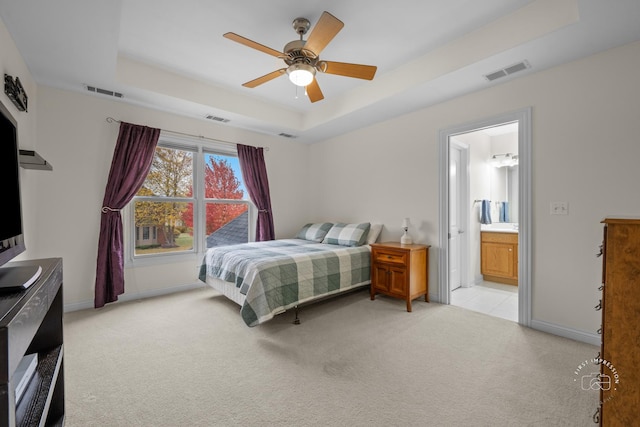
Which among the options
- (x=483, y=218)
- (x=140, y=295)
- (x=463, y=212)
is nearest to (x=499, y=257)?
(x=483, y=218)

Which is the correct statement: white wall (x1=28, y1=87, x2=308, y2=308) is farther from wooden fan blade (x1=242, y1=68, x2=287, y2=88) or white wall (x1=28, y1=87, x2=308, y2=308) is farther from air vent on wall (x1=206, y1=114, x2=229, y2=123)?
wooden fan blade (x1=242, y1=68, x2=287, y2=88)

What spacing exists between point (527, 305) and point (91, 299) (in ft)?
15.5

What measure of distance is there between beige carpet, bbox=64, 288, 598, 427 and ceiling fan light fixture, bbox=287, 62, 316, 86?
226 centimetres

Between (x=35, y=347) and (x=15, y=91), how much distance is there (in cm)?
200

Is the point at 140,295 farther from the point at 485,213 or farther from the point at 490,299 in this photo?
the point at 485,213

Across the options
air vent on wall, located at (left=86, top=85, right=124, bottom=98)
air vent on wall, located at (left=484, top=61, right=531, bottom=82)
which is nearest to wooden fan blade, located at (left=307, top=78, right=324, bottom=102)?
air vent on wall, located at (left=484, top=61, right=531, bottom=82)

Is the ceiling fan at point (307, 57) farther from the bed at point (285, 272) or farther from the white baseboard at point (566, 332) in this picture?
the white baseboard at point (566, 332)

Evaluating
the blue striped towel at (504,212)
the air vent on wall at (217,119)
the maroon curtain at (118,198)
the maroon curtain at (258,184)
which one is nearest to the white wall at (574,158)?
the blue striped towel at (504,212)

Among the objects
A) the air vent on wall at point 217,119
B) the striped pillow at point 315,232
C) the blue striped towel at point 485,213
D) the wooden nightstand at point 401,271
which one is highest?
the air vent on wall at point 217,119

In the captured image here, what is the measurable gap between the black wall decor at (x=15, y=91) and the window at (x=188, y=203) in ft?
4.89

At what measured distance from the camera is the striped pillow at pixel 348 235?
3.89m

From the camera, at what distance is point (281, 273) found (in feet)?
9.14

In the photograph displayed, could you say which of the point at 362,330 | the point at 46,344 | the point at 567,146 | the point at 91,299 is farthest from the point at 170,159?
the point at 567,146

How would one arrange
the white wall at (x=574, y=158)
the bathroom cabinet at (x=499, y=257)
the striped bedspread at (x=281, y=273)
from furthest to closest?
the bathroom cabinet at (x=499, y=257)
the striped bedspread at (x=281, y=273)
the white wall at (x=574, y=158)
